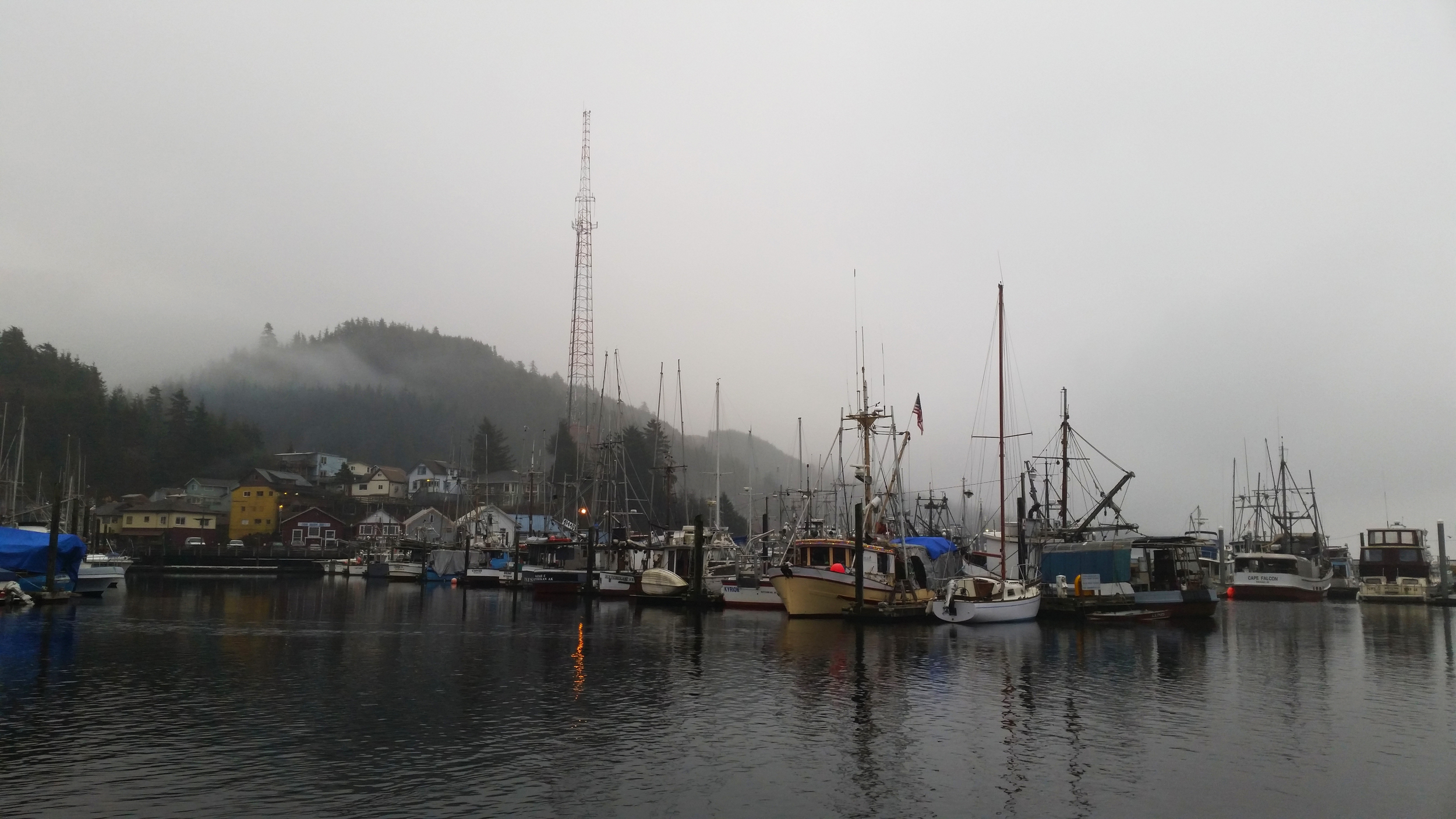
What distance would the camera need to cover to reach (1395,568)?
76.1 meters

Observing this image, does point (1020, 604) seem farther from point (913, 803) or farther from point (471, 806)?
point (471, 806)

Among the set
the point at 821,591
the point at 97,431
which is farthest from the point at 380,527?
the point at 821,591

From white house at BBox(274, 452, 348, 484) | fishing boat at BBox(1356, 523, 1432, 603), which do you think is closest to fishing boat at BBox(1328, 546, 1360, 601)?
fishing boat at BBox(1356, 523, 1432, 603)

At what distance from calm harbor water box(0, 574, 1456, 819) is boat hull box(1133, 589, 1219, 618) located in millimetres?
10104

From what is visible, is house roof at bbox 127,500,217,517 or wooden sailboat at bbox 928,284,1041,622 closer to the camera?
wooden sailboat at bbox 928,284,1041,622

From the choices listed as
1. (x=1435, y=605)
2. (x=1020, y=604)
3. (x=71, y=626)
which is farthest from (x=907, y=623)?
(x=1435, y=605)

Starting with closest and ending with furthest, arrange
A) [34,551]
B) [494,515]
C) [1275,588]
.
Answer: [34,551] → [1275,588] → [494,515]

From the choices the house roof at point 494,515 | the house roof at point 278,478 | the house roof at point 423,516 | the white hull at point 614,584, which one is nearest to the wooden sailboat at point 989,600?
the white hull at point 614,584

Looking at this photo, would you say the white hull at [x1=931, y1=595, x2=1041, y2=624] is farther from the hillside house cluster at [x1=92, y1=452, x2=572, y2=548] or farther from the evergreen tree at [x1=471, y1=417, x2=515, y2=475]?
the evergreen tree at [x1=471, y1=417, x2=515, y2=475]

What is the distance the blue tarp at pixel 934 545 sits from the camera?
67525mm

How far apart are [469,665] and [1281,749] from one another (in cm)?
2348

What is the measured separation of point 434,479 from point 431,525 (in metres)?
26.0

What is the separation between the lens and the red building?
5054 inches

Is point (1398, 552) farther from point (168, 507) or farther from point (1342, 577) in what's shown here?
point (168, 507)
